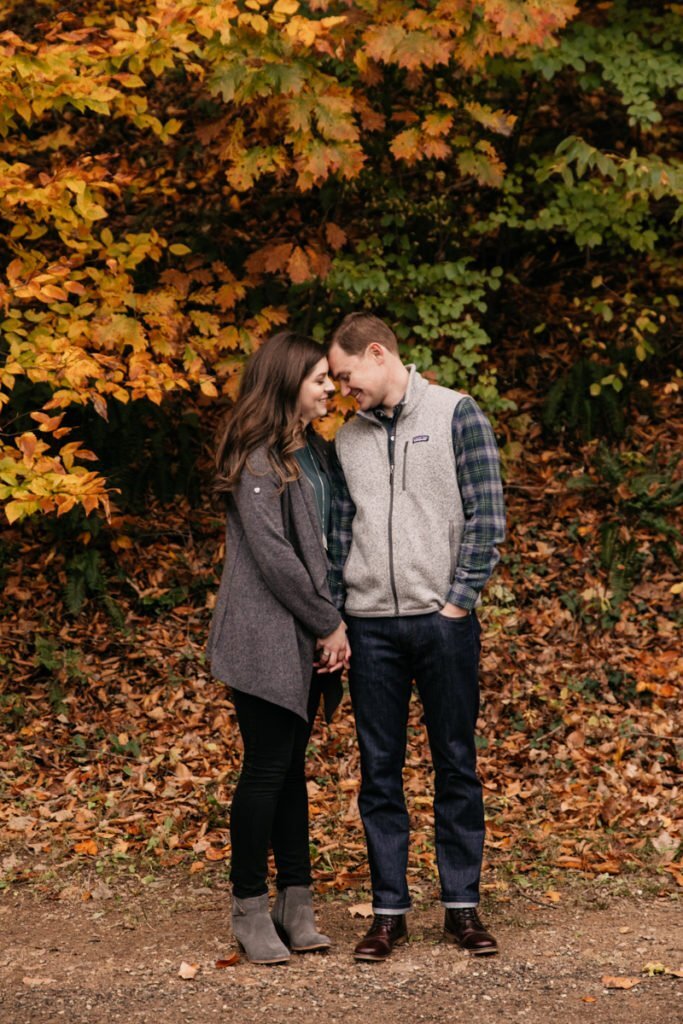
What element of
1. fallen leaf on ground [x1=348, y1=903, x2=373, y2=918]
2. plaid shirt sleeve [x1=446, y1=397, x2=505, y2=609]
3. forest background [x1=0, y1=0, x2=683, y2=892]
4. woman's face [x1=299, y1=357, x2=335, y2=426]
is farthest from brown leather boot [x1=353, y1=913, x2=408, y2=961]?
woman's face [x1=299, y1=357, x2=335, y2=426]

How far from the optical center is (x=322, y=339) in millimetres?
8203

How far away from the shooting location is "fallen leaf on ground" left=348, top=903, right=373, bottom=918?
5074mm

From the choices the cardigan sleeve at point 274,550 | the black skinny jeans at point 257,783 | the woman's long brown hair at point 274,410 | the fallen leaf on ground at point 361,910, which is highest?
the woman's long brown hair at point 274,410

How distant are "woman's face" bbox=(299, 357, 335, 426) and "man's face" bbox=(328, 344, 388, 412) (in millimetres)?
53

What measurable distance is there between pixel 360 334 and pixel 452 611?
1.12 meters

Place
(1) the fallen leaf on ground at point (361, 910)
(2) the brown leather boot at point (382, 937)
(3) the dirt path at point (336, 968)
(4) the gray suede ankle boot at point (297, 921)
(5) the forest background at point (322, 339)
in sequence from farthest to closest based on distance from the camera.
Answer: (5) the forest background at point (322, 339) < (1) the fallen leaf on ground at point (361, 910) < (4) the gray suede ankle boot at point (297, 921) < (2) the brown leather boot at point (382, 937) < (3) the dirt path at point (336, 968)

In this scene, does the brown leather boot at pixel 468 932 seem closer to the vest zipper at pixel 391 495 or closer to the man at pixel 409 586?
the man at pixel 409 586

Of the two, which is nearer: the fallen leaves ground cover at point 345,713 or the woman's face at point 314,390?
the woman's face at point 314,390

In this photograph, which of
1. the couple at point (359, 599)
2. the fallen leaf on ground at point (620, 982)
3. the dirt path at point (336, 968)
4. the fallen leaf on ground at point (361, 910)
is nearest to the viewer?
the dirt path at point (336, 968)

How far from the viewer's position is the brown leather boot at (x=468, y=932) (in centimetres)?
450

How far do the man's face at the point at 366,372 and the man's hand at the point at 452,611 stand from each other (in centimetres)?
83

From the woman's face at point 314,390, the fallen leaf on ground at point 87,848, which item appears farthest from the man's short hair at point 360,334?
the fallen leaf on ground at point 87,848

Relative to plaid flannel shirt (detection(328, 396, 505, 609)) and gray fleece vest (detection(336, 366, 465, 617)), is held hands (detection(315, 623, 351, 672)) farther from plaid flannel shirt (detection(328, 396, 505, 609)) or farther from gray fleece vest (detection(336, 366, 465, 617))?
plaid flannel shirt (detection(328, 396, 505, 609))

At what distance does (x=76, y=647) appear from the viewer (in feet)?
25.6
